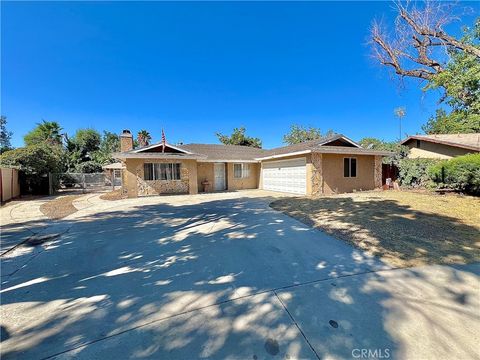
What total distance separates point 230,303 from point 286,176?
45.1 feet

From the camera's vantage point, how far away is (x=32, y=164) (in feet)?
48.6

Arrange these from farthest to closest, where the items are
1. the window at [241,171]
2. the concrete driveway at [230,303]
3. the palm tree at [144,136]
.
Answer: the palm tree at [144,136]
the window at [241,171]
the concrete driveway at [230,303]

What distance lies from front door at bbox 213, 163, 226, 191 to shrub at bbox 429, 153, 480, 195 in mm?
14002

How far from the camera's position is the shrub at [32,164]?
14.3 meters

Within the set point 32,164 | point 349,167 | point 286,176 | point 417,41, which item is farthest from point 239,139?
point 417,41

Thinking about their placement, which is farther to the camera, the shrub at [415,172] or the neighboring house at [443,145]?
the neighboring house at [443,145]

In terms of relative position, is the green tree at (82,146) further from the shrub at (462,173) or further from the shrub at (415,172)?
the shrub at (462,173)

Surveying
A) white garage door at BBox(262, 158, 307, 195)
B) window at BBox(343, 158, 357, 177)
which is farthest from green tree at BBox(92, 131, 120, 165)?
window at BBox(343, 158, 357, 177)

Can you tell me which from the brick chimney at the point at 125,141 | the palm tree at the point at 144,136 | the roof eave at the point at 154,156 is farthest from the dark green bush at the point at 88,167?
the roof eave at the point at 154,156

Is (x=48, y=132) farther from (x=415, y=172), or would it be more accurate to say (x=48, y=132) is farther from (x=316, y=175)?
(x=415, y=172)

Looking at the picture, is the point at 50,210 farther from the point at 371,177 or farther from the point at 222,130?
the point at 222,130

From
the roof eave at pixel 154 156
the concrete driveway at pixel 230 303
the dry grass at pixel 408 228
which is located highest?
the roof eave at pixel 154 156

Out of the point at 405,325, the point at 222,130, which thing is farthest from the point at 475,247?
the point at 222,130

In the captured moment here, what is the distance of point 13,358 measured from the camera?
204 cm
